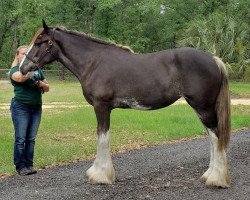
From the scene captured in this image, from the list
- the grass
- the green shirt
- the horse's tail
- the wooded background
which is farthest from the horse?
the wooded background

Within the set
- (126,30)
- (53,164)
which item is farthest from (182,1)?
(53,164)

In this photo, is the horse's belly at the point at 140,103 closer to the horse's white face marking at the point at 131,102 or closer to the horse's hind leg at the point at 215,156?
the horse's white face marking at the point at 131,102

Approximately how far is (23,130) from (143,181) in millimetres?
2274

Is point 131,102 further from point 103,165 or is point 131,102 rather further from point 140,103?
point 103,165

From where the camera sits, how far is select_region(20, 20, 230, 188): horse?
21.6 ft

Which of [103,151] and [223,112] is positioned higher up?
[223,112]

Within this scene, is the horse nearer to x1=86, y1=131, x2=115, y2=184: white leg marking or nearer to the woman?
x1=86, y1=131, x2=115, y2=184: white leg marking

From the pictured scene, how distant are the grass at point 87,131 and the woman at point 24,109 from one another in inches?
18.0

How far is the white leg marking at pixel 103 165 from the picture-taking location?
6781 mm

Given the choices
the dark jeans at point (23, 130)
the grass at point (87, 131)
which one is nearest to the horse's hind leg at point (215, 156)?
the dark jeans at point (23, 130)

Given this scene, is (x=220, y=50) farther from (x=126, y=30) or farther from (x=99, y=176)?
(x=99, y=176)

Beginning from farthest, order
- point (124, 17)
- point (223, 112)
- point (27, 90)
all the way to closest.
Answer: point (124, 17), point (27, 90), point (223, 112)

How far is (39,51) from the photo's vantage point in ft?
23.1

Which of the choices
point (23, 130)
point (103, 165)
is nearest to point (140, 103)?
point (103, 165)
